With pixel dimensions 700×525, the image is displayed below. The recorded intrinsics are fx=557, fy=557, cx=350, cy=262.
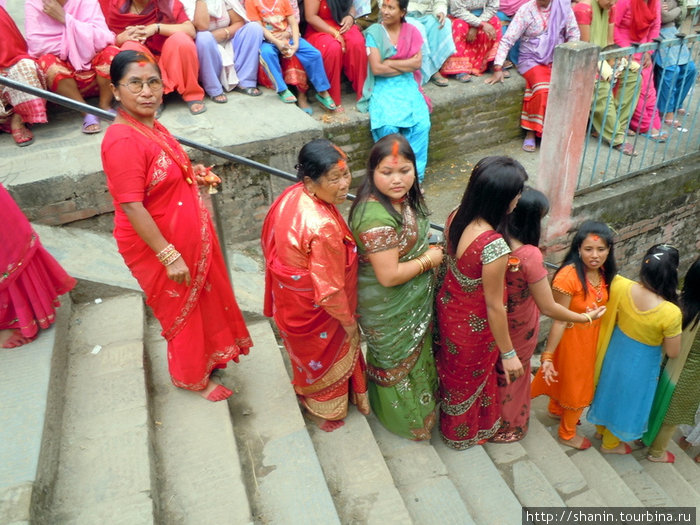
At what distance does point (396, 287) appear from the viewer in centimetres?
248

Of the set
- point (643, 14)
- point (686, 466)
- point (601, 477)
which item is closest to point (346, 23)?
point (643, 14)

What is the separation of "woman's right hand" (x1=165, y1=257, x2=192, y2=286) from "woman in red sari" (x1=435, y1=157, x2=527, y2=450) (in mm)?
1158

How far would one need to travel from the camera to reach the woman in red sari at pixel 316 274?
7.34 ft

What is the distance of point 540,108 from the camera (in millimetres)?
5656

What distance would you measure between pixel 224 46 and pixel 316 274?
3251 millimetres

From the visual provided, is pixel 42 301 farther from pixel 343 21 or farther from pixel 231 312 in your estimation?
pixel 343 21

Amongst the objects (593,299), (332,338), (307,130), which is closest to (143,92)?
(332,338)

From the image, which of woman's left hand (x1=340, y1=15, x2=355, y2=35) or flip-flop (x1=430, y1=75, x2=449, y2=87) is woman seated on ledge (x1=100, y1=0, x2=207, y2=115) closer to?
woman's left hand (x1=340, y1=15, x2=355, y2=35)

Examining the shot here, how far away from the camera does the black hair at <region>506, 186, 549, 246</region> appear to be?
2.50m

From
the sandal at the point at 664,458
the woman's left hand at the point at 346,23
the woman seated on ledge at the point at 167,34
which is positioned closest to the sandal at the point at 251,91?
the woman seated on ledge at the point at 167,34

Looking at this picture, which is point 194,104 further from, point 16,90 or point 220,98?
point 16,90

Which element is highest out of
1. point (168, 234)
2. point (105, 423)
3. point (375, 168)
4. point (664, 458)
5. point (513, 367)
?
point (375, 168)

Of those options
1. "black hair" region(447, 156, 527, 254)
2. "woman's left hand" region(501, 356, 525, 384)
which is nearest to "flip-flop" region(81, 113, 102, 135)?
"black hair" region(447, 156, 527, 254)

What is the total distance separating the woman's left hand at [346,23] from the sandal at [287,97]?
0.84m
